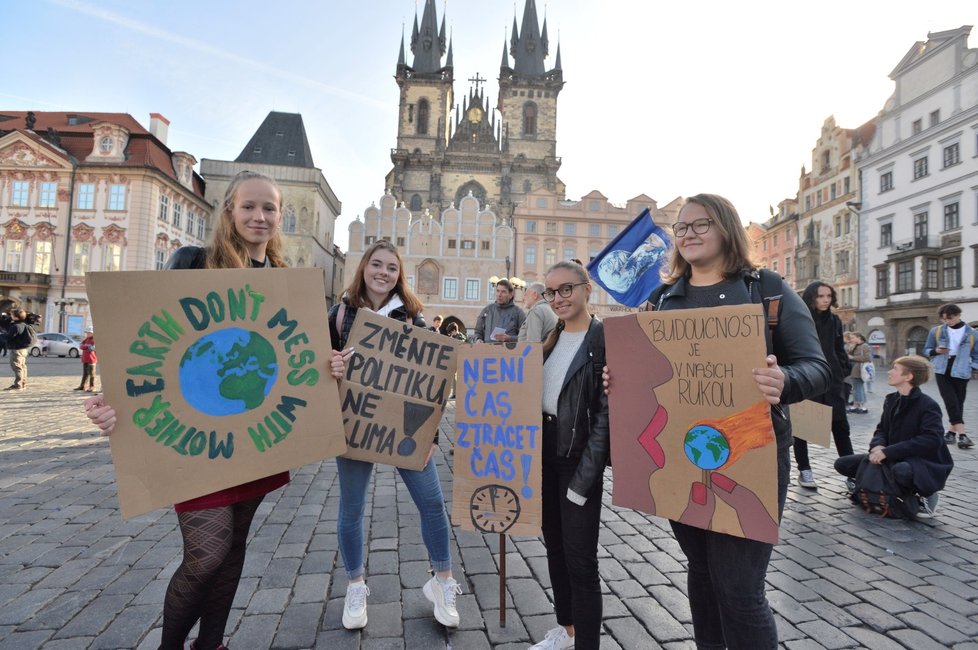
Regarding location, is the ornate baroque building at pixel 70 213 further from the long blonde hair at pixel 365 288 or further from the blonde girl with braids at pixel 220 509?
the blonde girl with braids at pixel 220 509

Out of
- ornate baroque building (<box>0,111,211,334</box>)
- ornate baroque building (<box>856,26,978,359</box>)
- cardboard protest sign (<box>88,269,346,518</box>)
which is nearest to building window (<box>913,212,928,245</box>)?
ornate baroque building (<box>856,26,978,359</box>)

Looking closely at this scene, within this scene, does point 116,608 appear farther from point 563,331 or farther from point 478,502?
point 563,331

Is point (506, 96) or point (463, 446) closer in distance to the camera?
point (463, 446)

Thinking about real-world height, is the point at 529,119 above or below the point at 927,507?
above

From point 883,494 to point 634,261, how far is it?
309 cm

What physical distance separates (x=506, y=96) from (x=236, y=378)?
66252 millimetres

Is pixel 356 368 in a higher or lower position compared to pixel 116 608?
higher

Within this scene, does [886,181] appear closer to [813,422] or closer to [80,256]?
[813,422]

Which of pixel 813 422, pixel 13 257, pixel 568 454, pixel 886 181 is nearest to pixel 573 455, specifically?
pixel 568 454

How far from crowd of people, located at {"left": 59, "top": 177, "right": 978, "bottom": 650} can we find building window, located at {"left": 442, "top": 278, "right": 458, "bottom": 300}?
3987 cm

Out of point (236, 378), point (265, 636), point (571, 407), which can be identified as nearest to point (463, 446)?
point (571, 407)

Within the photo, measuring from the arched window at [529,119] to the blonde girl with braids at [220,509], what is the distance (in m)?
63.5

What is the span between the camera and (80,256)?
108 feet

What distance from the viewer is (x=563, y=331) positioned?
254 cm
